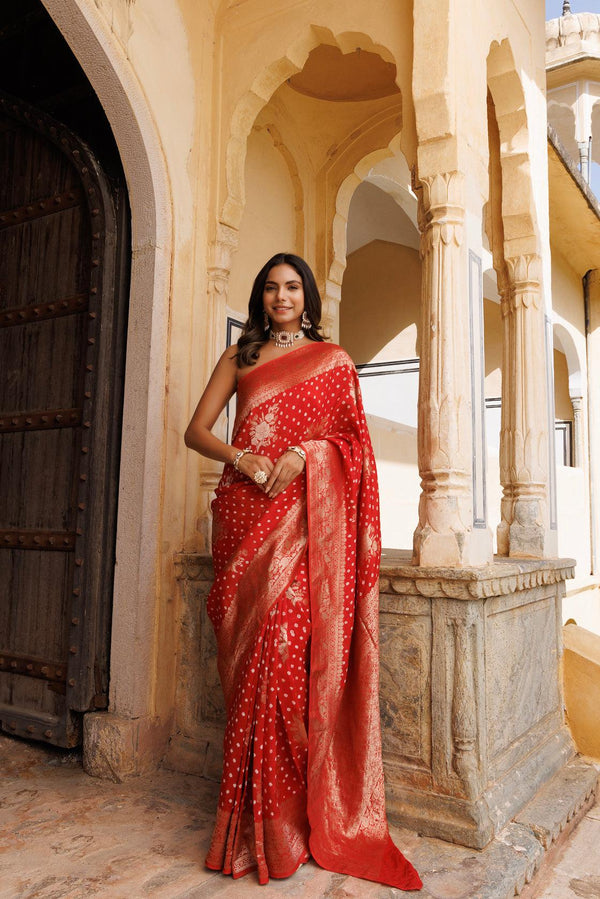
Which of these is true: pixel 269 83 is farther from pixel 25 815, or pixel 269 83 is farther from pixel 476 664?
pixel 25 815

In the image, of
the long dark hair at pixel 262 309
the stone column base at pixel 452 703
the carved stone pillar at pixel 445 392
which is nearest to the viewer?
the stone column base at pixel 452 703

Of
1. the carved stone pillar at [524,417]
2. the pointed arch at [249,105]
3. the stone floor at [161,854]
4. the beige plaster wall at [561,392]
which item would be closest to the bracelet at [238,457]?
the stone floor at [161,854]

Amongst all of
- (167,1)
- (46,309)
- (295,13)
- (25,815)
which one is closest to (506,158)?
(295,13)

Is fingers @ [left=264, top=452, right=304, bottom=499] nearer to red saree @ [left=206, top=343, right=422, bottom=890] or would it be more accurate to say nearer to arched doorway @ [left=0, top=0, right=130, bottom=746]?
red saree @ [left=206, top=343, right=422, bottom=890]

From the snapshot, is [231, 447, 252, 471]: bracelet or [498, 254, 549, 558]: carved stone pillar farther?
[498, 254, 549, 558]: carved stone pillar

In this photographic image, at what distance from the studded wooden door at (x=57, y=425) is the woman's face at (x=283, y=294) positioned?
99cm

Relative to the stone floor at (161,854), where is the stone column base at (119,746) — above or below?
above

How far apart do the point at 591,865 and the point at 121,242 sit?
3.13 meters

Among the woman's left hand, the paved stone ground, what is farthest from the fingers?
the paved stone ground

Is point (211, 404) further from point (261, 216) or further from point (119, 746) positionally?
point (261, 216)

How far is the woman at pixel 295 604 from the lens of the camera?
7.10ft

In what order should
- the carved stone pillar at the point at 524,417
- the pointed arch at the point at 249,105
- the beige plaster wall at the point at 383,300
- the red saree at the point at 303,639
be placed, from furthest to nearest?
the beige plaster wall at the point at 383,300 → the carved stone pillar at the point at 524,417 → the pointed arch at the point at 249,105 → the red saree at the point at 303,639

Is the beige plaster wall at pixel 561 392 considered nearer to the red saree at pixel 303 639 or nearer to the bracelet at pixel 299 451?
the red saree at pixel 303 639

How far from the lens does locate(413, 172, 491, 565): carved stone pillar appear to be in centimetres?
269
